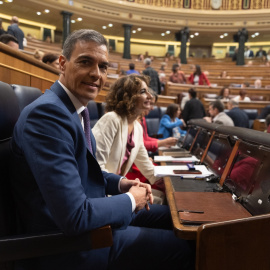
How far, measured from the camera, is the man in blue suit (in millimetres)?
654

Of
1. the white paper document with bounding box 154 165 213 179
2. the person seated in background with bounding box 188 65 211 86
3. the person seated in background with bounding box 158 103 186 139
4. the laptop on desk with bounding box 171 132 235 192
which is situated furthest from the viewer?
the person seated in background with bounding box 188 65 211 86

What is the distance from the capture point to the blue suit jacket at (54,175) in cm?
65

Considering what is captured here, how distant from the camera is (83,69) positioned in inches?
33.7

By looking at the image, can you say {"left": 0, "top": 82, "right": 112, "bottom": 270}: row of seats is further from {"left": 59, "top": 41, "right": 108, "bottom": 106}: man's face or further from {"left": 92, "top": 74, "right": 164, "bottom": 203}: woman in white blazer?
{"left": 92, "top": 74, "right": 164, "bottom": 203}: woman in white blazer

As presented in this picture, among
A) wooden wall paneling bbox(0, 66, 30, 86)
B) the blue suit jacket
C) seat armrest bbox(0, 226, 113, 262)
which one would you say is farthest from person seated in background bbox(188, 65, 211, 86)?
seat armrest bbox(0, 226, 113, 262)

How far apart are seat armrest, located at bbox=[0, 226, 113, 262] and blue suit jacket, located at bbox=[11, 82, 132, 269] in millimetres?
26

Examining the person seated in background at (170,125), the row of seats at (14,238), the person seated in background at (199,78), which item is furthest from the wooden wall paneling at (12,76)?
the person seated in background at (199,78)

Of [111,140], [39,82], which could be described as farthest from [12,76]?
[111,140]

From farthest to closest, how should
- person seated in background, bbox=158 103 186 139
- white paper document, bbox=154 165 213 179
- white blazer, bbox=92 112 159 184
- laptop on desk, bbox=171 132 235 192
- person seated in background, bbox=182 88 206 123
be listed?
person seated in background, bbox=182 88 206 123
person seated in background, bbox=158 103 186 139
white blazer, bbox=92 112 159 184
white paper document, bbox=154 165 213 179
laptop on desk, bbox=171 132 235 192

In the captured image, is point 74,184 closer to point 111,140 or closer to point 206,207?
point 206,207

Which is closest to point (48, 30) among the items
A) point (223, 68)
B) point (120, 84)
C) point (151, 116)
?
point (223, 68)

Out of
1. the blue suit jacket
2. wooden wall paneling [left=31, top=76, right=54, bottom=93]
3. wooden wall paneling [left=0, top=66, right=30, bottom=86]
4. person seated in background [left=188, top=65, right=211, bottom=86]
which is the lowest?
the blue suit jacket

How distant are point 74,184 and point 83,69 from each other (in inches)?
15.0

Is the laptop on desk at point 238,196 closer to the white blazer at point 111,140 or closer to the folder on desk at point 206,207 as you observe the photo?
the folder on desk at point 206,207
